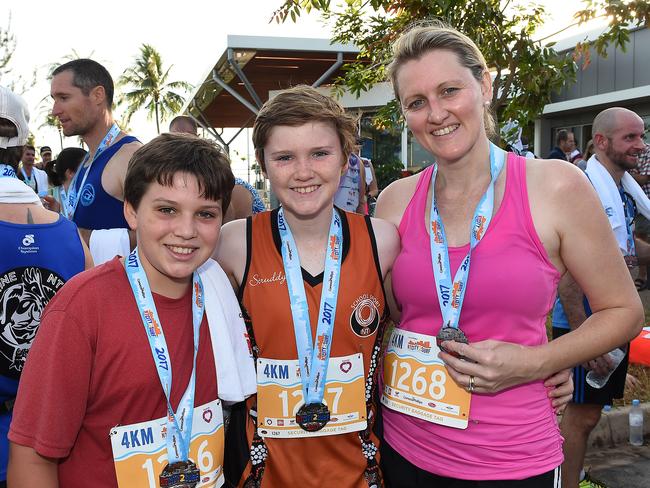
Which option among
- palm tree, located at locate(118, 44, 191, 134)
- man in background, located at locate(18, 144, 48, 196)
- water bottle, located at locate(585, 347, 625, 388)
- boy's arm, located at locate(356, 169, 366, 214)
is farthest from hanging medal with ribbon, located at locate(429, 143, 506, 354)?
palm tree, located at locate(118, 44, 191, 134)

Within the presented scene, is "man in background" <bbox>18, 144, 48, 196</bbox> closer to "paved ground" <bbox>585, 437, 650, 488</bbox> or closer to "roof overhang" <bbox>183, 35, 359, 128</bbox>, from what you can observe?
"roof overhang" <bbox>183, 35, 359, 128</bbox>

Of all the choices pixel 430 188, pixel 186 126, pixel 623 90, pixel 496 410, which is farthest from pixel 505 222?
pixel 623 90

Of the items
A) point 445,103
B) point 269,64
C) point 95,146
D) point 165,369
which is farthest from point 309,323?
point 269,64

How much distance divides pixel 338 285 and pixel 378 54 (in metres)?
4.40

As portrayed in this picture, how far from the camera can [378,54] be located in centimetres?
604

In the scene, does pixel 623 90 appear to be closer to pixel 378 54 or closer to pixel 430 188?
pixel 378 54

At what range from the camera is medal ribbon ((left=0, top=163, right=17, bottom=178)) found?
7.51 ft

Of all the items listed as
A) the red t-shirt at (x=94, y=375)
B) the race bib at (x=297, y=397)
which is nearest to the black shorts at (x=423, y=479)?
the race bib at (x=297, y=397)

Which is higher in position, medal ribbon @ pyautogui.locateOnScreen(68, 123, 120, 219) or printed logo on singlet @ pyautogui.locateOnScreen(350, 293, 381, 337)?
medal ribbon @ pyautogui.locateOnScreen(68, 123, 120, 219)

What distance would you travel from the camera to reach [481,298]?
1.93m

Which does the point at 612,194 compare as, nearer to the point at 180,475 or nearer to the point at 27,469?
the point at 180,475

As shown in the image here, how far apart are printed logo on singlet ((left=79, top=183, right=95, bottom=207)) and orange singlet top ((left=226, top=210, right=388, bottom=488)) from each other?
1.50 meters

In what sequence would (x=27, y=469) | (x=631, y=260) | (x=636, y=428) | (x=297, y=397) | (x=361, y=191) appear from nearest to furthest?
1. (x=27, y=469)
2. (x=297, y=397)
3. (x=631, y=260)
4. (x=636, y=428)
5. (x=361, y=191)

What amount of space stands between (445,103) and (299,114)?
1.69 ft
